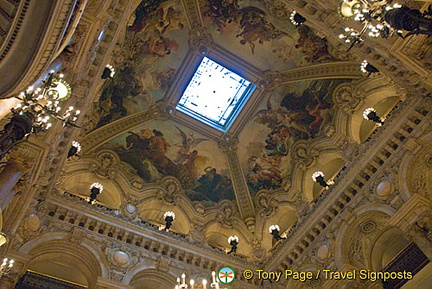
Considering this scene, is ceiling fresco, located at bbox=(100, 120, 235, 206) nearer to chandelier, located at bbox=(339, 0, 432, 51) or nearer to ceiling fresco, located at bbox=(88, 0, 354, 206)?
ceiling fresco, located at bbox=(88, 0, 354, 206)

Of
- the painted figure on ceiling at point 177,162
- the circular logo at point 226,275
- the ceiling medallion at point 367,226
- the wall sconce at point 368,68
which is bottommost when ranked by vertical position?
the circular logo at point 226,275

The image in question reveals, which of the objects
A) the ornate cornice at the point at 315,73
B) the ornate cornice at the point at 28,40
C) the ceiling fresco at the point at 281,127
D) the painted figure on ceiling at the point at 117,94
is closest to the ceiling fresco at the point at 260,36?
the ornate cornice at the point at 315,73

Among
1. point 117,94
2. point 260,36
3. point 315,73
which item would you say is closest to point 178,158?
point 117,94

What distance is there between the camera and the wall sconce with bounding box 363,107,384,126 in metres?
11.0

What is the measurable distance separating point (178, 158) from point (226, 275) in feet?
16.3

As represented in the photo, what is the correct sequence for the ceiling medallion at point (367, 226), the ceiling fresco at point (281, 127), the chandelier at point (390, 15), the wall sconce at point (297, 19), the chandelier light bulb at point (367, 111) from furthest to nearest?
the ceiling fresco at point (281, 127) → the chandelier light bulb at point (367, 111) → the ceiling medallion at point (367, 226) → the wall sconce at point (297, 19) → the chandelier at point (390, 15)

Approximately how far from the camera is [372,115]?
36.6ft

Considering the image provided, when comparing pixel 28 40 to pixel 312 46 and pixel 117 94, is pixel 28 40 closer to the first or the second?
pixel 117 94

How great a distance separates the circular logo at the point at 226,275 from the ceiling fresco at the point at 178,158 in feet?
10.3

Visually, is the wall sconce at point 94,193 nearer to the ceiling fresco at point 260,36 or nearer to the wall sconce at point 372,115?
the ceiling fresco at point 260,36

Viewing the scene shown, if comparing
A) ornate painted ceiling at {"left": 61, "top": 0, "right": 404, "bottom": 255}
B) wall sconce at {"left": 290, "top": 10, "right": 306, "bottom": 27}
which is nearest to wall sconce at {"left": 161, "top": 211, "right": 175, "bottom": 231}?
ornate painted ceiling at {"left": 61, "top": 0, "right": 404, "bottom": 255}

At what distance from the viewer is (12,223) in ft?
26.8

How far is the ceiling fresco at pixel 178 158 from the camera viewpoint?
1383 cm

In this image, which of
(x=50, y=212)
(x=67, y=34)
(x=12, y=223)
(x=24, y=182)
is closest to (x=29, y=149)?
(x=24, y=182)
